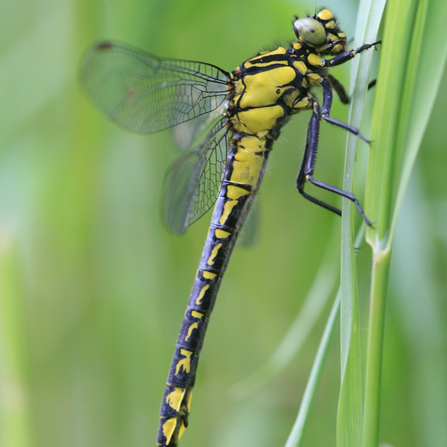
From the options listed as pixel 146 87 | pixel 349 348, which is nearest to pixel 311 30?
pixel 146 87

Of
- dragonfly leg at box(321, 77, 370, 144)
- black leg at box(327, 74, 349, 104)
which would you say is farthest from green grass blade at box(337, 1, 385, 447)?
black leg at box(327, 74, 349, 104)

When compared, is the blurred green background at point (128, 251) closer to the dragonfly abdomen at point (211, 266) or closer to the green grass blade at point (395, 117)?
the dragonfly abdomen at point (211, 266)

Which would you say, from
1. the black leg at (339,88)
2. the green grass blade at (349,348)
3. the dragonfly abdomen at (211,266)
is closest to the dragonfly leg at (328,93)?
the black leg at (339,88)

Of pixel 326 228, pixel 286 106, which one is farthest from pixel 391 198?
pixel 326 228

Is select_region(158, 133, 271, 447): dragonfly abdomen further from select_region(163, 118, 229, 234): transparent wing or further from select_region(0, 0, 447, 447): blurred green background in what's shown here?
select_region(0, 0, 447, 447): blurred green background

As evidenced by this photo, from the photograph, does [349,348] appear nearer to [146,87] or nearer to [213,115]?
[213,115]
